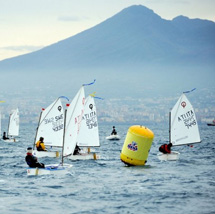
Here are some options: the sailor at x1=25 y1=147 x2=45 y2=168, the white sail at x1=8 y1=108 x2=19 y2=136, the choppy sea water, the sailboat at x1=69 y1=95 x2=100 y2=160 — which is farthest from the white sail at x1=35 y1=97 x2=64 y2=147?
the white sail at x1=8 y1=108 x2=19 y2=136

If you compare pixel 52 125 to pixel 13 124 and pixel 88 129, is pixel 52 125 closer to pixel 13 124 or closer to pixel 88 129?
pixel 88 129

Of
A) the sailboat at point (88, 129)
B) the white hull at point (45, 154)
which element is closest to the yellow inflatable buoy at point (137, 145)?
the white hull at point (45, 154)

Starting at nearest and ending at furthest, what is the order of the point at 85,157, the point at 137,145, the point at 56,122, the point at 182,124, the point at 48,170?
the point at 48,170
the point at 137,145
the point at 85,157
the point at 182,124
the point at 56,122

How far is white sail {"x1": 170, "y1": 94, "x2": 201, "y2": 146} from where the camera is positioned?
160 feet

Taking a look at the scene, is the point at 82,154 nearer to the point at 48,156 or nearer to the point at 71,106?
the point at 48,156

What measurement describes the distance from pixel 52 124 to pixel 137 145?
15.7m

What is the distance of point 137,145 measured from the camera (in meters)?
35.8

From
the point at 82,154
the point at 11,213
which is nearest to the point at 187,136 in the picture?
the point at 82,154

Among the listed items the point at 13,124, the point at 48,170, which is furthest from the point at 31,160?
the point at 13,124

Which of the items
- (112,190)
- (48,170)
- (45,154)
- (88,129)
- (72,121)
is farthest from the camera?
(88,129)

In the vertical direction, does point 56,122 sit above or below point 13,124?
above

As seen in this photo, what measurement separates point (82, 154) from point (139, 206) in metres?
18.5

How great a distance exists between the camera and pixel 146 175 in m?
33.9

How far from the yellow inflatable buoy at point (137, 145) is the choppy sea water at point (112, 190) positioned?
62 centimetres
